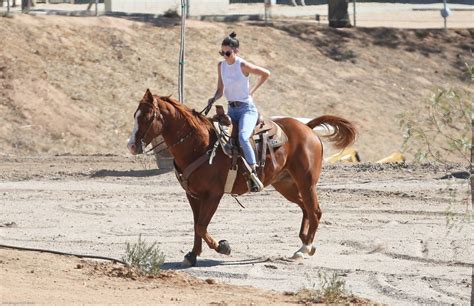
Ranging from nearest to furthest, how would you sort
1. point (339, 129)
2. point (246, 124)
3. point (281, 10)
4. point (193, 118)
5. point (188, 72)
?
point (246, 124) → point (193, 118) → point (339, 129) → point (188, 72) → point (281, 10)

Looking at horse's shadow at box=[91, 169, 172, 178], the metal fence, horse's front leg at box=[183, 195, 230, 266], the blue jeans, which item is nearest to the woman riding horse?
the blue jeans

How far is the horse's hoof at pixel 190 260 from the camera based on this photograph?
621 inches

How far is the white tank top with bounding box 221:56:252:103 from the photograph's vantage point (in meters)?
15.9

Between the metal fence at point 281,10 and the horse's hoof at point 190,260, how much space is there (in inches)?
962

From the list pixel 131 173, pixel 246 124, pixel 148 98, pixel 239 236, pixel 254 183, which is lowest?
pixel 131 173

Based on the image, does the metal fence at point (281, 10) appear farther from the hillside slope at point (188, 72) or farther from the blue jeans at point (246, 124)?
the blue jeans at point (246, 124)

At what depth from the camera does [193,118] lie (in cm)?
1617

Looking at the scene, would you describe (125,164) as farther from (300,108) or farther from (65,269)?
(65,269)

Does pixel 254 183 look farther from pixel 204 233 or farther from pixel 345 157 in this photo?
pixel 345 157

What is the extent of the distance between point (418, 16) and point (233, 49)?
33.7m

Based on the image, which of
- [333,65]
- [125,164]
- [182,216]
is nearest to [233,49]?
[182,216]

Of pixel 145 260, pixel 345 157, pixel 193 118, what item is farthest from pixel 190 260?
pixel 345 157

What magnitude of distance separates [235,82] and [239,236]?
3.14 metres

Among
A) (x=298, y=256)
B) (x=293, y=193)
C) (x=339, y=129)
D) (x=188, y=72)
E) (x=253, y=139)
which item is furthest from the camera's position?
(x=188, y=72)
